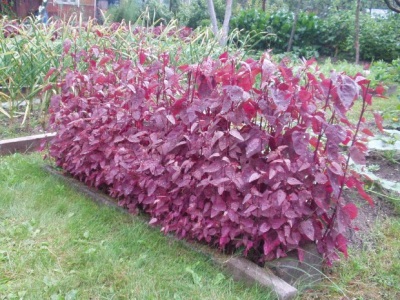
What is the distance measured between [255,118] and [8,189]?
190cm

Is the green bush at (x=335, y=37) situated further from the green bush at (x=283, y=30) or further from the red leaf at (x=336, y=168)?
the red leaf at (x=336, y=168)

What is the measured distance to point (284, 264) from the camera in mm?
2447

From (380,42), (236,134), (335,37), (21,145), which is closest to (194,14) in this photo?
(335,37)

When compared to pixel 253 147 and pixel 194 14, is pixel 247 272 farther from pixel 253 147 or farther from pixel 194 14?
pixel 194 14

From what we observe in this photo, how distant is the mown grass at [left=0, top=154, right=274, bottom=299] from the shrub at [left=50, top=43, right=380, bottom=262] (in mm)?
163

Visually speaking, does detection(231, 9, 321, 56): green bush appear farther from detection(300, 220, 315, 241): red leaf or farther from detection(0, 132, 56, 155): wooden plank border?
detection(300, 220, 315, 241): red leaf

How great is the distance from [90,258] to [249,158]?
99 cm

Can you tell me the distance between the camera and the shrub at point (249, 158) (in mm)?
2389

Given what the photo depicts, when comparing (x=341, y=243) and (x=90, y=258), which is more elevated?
(x=341, y=243)

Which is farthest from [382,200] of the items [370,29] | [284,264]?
[370,29]

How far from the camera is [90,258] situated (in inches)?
103

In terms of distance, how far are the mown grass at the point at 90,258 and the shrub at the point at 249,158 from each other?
16cm

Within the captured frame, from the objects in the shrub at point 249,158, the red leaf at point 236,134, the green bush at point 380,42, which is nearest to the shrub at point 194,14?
the green bush at point 380,42

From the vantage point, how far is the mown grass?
238cm
